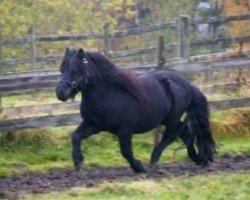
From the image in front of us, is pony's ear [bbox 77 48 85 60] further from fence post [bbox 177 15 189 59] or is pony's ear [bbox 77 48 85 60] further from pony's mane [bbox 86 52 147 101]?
fence post [bbox 177 15 189 59]

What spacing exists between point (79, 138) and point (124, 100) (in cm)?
78

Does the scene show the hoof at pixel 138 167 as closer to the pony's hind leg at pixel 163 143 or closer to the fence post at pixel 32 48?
the pony's hind leg at pixel 163 143

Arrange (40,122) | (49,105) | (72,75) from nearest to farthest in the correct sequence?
(72,75)
(40,122)
(49,105)

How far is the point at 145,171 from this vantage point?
8523 millimetres

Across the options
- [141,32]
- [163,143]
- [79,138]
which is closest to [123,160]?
[163,143]

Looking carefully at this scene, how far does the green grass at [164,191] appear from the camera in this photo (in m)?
7.06

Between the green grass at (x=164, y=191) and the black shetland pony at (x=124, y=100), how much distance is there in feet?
2.82

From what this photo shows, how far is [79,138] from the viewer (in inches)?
323

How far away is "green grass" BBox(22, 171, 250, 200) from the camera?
7.06 metres

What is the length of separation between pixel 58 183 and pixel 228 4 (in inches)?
499

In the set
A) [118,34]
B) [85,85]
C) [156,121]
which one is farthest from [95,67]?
[118,34]

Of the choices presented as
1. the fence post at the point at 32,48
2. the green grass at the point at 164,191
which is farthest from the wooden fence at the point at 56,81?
the fence post at the point at 32,48

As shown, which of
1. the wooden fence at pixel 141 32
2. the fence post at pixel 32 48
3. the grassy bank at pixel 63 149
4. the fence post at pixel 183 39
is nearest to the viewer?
the grassy bank at pixel 63 149

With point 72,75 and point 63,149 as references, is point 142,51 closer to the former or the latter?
point 63,149
